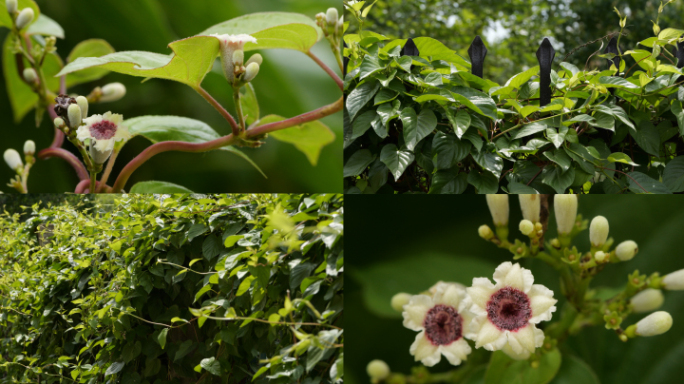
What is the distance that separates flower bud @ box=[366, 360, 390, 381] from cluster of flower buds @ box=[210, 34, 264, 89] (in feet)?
2.25

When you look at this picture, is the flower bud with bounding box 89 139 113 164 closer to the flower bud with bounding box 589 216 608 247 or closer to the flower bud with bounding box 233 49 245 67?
the flower bud with bounding box 233 49 245 67

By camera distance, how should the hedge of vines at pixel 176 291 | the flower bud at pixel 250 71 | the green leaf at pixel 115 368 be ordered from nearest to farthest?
1. the flower bud at pixel 250 71
2. the hedge of vines at pixel 176 291
3. the green leaf at pixel 115 368

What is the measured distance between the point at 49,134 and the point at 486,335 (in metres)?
1.09

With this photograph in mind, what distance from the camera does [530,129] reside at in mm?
934

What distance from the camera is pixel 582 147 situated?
943 millimetres

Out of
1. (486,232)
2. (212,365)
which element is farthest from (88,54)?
(486,232)

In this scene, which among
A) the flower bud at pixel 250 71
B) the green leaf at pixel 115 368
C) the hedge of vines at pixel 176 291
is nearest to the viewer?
the flower bud at pixel 250 71

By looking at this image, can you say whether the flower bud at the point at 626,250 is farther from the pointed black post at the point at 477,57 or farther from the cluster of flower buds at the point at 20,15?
the cluster of flower buds at the point at 20,15

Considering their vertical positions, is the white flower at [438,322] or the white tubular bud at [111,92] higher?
the white tubular bud at [111,92]

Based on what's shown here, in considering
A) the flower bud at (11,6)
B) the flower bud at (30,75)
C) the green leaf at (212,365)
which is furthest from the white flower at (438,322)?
the flower bud at (11,6)

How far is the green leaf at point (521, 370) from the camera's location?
0.97 m

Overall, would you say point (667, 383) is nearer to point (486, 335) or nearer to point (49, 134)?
point (486, 335)

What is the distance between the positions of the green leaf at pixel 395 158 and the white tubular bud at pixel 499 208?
214 mm

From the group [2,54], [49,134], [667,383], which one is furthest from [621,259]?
[2,54]
